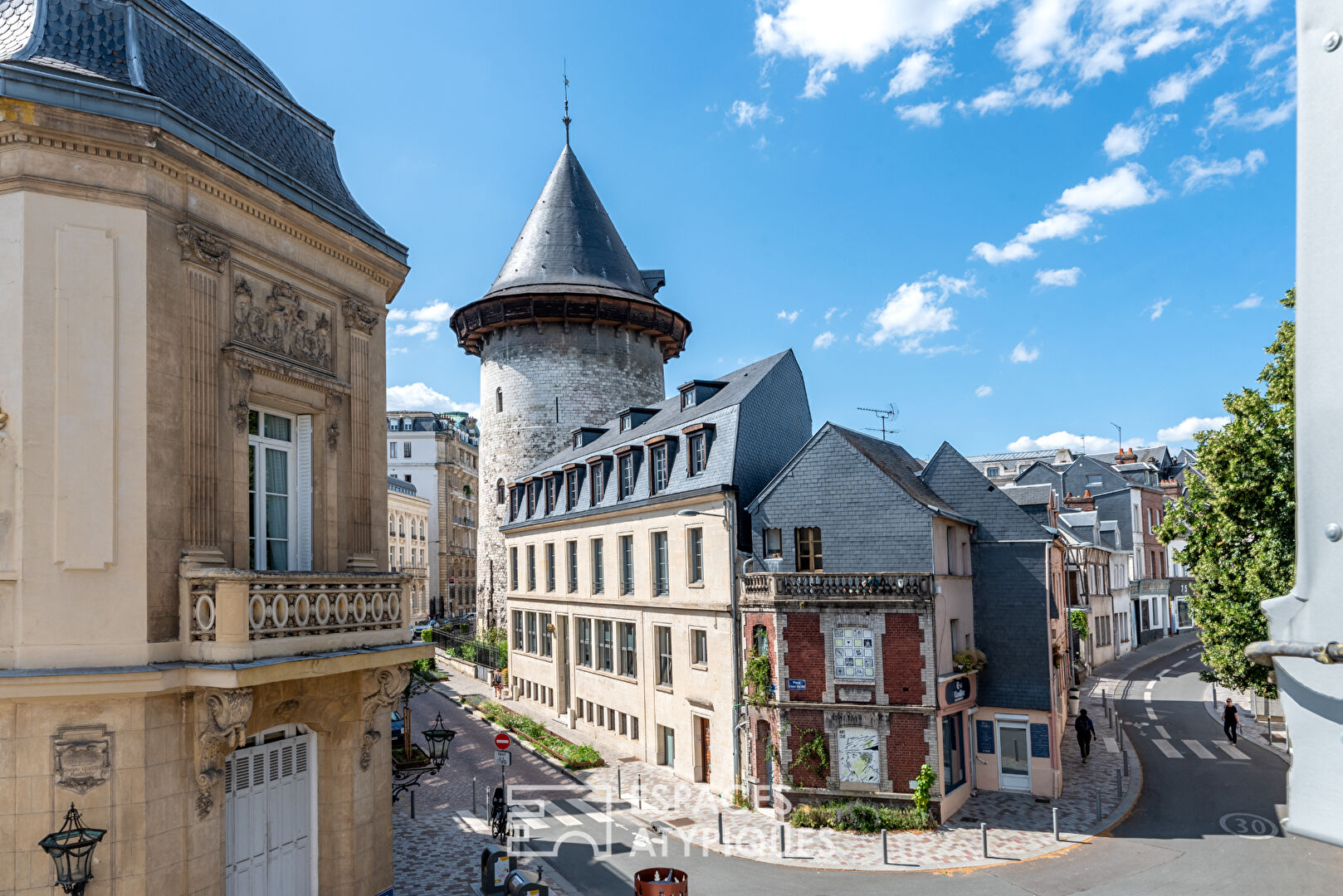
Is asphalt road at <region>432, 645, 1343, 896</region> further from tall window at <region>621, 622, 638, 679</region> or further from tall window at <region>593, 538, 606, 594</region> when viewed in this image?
tall window at <region>593, 538, 606, 594</region>

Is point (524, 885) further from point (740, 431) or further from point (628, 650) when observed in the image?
point (628, 650)

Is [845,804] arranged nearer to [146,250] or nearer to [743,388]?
[743,388]

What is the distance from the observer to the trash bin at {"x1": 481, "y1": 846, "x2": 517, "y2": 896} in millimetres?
16469

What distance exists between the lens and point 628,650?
107ft

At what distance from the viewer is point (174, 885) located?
1021 cm

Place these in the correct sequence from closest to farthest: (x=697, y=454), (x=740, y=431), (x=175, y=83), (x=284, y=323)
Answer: (x=175, y=83), (x=284, y=323), (x=740, y=431), (x=697, y=454)

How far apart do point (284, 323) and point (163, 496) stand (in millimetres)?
3210

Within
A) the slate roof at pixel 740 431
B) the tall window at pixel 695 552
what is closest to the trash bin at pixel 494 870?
the tall window at pixel 695 552

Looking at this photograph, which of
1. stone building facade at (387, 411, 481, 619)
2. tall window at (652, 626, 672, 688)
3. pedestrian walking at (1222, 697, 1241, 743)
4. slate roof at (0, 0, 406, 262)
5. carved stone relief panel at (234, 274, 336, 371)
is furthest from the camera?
stone building facade at (387, 411, 481, 619)

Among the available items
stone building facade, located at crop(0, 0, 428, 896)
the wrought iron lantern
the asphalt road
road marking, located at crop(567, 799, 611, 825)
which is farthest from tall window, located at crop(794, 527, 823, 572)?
the wrought iron lantern

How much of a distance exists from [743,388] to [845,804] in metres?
12.9

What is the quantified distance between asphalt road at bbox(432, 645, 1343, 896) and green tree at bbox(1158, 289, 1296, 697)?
3596 millimetres

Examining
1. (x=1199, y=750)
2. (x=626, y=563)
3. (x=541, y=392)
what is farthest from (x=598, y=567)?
(x=1199, y=750)

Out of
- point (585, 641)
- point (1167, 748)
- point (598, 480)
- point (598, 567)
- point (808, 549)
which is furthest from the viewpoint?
point (585, 641)
